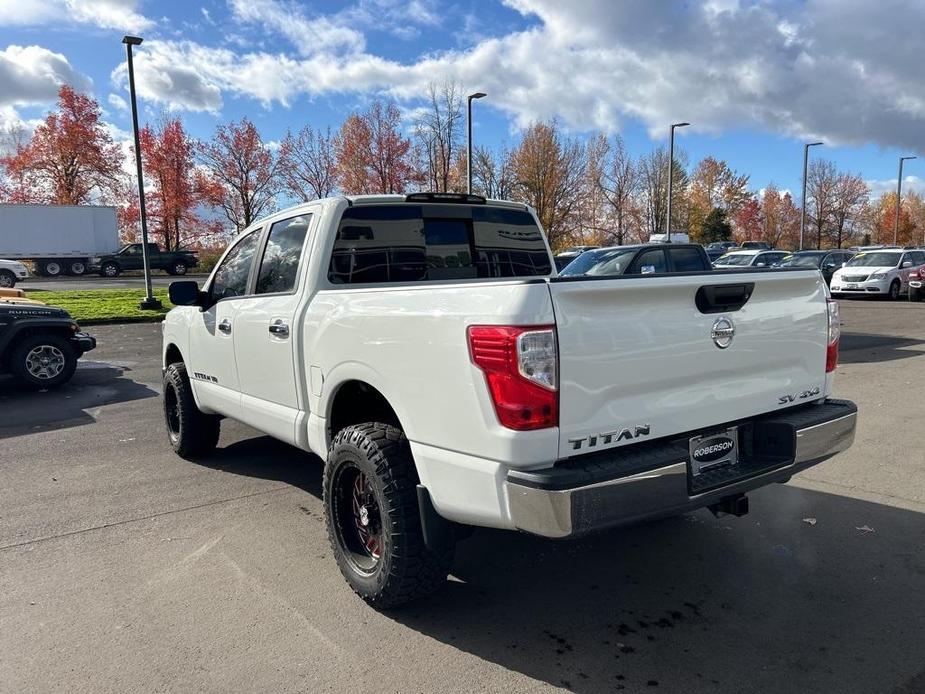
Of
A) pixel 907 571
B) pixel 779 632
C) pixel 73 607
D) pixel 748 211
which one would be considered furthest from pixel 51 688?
pixel 748 211

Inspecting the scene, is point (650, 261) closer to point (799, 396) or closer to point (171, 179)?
point (799, 396)

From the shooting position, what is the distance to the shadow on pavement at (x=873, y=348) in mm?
10445

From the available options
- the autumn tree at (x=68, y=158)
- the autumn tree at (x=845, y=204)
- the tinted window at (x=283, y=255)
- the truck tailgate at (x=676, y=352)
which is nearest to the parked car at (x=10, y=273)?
the autumn tree at (x=68, y=158)

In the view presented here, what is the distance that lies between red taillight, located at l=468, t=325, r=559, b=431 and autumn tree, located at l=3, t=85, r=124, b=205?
50.3 metres

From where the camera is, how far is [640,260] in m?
11.0

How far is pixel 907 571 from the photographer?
352cm

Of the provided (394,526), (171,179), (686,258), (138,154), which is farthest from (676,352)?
(171,179)

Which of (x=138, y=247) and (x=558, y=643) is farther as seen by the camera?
(x=138, y=247)

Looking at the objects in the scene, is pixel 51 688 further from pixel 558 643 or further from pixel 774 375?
pixel 774 375

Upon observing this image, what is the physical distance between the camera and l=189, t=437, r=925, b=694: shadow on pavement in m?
2.71

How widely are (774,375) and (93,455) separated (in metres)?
5.46

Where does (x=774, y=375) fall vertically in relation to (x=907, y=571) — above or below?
above

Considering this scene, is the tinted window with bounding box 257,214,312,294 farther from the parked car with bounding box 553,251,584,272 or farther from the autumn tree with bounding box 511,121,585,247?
the autumn tree with bounding box 511,121,585,247

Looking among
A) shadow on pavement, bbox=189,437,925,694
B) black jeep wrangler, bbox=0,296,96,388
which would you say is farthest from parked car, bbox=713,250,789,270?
shadow on pavement, bbox=189,437,925,694
